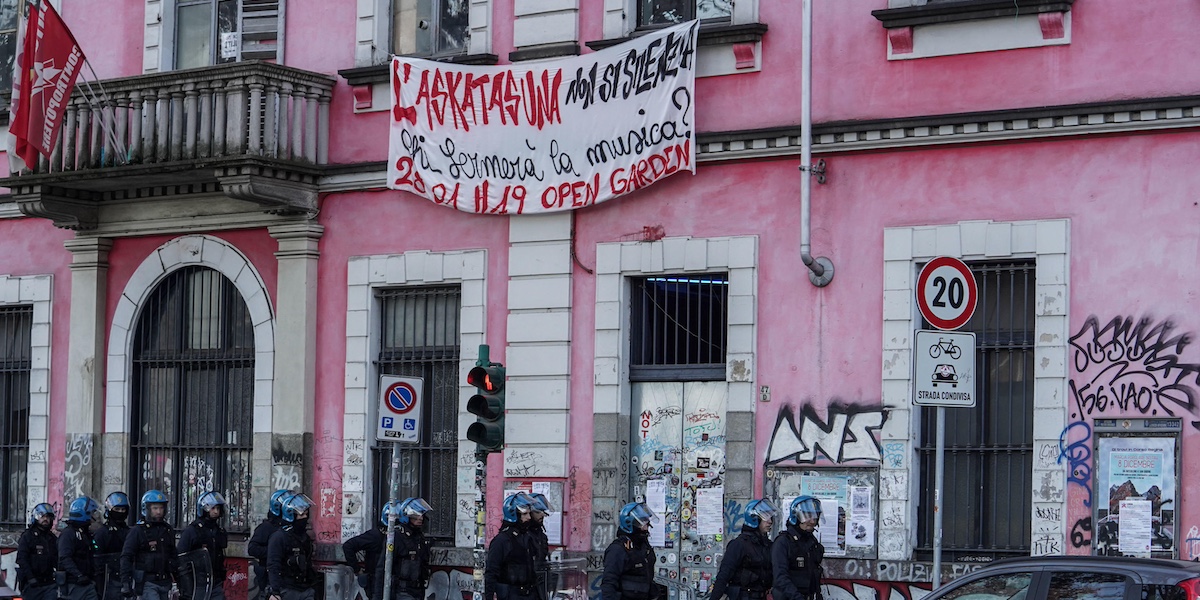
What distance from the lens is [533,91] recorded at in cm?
1959

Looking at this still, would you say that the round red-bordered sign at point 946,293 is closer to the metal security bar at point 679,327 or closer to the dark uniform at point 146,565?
the metal security bar at point 679,327

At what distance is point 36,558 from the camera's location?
2023 cm

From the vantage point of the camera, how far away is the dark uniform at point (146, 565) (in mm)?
19531

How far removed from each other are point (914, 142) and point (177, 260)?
353 inches

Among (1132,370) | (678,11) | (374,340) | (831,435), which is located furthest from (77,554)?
(1132,370)

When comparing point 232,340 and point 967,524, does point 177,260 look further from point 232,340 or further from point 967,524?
point 967,524

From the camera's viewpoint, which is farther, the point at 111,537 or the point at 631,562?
the point at 111,537

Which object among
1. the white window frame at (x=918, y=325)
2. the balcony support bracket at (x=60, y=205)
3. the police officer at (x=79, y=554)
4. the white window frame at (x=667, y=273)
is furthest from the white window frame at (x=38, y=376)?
the white window frame at (x=918, y=325)

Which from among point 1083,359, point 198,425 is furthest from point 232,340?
point 1083,359

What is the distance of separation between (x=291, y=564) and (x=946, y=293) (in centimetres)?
800

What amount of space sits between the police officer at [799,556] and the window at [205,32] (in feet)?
30.4

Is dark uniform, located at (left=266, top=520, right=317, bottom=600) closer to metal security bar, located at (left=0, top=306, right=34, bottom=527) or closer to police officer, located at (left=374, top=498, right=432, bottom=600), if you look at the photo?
police officer, located at (left=374, top=498, right=432, bottom=600)

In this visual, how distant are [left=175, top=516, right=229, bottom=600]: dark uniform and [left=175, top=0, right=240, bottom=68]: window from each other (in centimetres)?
541

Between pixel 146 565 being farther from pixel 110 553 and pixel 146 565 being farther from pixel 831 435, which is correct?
pixel 831 435
